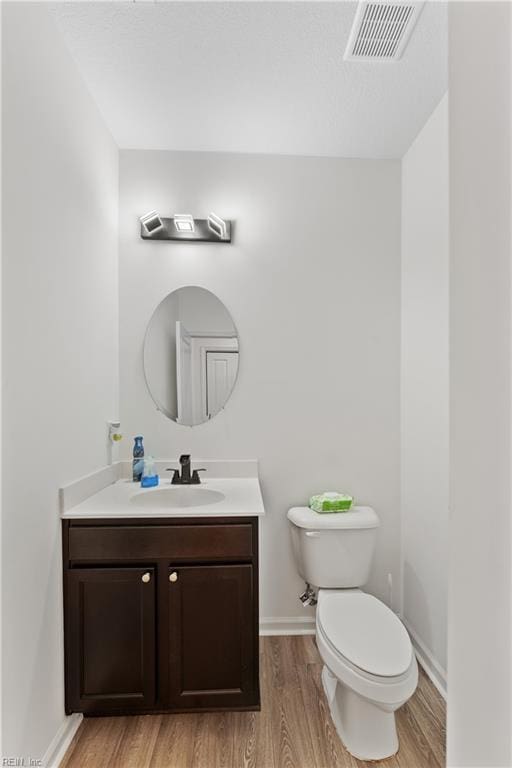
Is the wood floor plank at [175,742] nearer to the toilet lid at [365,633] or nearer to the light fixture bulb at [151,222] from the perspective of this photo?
the toilet lid at [365,633]

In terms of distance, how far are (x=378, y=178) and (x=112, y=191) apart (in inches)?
57.4

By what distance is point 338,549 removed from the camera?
2.23 meters

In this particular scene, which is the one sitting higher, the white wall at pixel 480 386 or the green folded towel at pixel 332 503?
the white wall at pixel 480 386

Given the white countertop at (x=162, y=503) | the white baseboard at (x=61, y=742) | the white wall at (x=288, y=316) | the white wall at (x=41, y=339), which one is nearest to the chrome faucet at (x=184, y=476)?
the white countertop at (x=162, y=503)

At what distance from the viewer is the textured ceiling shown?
1.63m

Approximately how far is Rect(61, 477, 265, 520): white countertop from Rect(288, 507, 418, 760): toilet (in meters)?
0.36

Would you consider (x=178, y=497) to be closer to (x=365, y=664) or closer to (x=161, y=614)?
(x=161, y=614)

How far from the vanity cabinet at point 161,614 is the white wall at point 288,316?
0.72 m

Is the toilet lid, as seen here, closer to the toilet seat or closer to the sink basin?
the toilet seat

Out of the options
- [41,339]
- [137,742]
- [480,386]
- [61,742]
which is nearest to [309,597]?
[137,742]

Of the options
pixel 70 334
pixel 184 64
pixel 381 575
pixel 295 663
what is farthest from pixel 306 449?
pixel 184 64

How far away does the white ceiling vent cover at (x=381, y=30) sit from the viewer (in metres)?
1.55

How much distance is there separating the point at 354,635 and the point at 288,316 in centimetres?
157

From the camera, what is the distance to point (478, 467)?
0.56 meters
